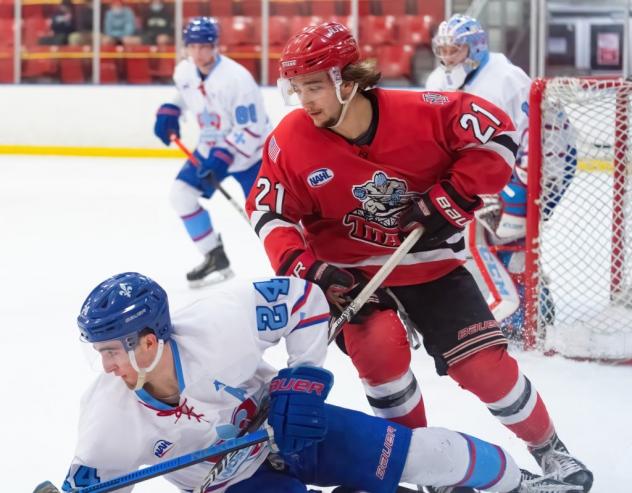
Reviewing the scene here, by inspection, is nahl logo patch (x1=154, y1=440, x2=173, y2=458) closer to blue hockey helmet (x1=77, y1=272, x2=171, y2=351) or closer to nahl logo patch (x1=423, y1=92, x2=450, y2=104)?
blue hockey helmet (x1=77, y1=272, x2=171, y2=351)

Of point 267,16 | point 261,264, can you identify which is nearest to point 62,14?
point 267,16

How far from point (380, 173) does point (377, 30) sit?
773 cm

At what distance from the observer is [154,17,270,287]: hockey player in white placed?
498cm

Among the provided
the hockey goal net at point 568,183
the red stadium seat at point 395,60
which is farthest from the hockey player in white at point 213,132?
the red stadium seat at point 395,60

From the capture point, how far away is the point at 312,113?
2.33 metres

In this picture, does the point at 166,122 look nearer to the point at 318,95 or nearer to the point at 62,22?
the point at 318,95

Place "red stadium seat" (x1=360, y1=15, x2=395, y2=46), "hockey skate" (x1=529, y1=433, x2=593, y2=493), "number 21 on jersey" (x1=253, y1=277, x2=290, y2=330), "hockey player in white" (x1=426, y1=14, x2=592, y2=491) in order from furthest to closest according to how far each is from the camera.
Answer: "red stadium seat" (x1=360, y1=15, x2=395, y2=46), "hockey player in white" (x1=426, y1=14, x2=592, y2=491), "hockey skate" (x1=529, y1=433, x2=593, y2=493), "number 21 on jersey" (x1=253, y1=277, x2=290, y2=330)

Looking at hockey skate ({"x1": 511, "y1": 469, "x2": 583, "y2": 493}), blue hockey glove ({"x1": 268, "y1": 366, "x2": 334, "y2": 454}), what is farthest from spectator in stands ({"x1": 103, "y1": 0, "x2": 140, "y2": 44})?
blue hockey glove ({"x1": 268, "y1": 366, "x2": 334, "y2": 454})

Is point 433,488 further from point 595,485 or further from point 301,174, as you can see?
point 301,174

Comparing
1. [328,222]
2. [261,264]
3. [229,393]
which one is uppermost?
[328,222]

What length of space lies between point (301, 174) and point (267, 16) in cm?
799

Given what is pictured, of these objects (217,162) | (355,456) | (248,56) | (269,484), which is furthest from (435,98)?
(248,56)

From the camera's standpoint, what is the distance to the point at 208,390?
203 centimetres

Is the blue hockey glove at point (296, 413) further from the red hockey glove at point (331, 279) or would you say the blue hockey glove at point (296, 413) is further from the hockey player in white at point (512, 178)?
the hockey player in white at point (512, 178)
